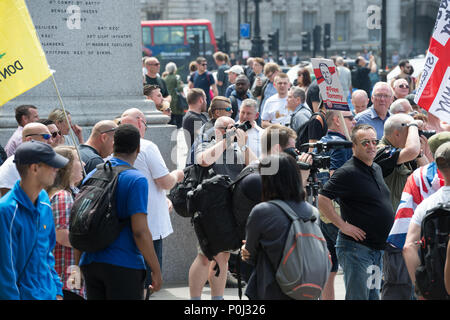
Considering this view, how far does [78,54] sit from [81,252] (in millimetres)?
3844

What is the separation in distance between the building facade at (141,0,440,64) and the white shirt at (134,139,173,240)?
62.7 metres

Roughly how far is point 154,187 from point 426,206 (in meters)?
2.31

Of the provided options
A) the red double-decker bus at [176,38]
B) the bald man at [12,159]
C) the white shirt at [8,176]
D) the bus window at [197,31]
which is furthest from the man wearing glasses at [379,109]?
the bus window at [197,31]

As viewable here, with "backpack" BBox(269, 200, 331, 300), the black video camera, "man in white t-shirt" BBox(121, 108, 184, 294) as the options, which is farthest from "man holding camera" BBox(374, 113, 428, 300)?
"backpack" BBox(269, 200, 331, 300)

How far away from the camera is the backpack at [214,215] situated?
6078mm

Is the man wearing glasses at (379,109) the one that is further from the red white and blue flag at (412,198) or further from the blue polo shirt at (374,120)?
the red white and blue flag at (412,198)

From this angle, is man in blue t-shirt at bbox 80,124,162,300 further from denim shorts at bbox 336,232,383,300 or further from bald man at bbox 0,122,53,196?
denim shorts at bbox 336,232,383,300

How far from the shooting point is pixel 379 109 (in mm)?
9219

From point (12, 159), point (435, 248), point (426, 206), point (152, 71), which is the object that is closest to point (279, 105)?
point (152, 71)

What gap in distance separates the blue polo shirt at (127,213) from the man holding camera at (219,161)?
189cm
